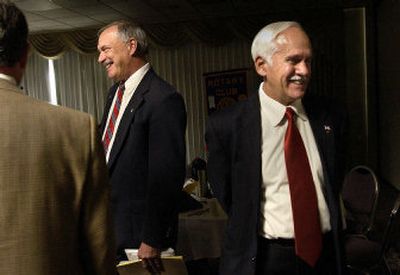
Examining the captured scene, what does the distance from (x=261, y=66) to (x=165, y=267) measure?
2.53 feet

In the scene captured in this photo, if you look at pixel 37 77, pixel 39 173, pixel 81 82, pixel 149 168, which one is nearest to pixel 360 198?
pixel 149 168

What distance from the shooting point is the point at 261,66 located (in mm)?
1355

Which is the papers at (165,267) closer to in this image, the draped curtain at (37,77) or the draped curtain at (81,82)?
the draped curtain at (81,82)

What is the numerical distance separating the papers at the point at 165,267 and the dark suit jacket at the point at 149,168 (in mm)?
64

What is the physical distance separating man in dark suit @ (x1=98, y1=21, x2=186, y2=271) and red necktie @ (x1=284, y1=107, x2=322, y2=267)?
0.43 meters

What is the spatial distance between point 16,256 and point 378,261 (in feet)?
7.17

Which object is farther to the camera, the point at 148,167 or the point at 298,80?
the point at 148,167

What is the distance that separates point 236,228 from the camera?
1.33 meters

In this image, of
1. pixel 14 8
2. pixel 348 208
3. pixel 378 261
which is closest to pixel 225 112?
pixel 14 8

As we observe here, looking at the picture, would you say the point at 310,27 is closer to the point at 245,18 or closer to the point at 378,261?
the point at 245,18

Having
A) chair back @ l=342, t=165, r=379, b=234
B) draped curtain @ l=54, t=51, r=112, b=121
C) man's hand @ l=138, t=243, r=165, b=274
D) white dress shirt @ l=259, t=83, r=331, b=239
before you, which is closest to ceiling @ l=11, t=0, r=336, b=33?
draped curtain @ l=54, t=51, r=112, b=121

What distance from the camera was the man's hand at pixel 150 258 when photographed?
4.99 feet

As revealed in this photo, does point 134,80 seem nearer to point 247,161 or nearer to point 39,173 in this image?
point 247,161

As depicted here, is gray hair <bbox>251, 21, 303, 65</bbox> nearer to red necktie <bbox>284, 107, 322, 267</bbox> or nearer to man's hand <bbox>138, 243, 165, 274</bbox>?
red necktie <bbox>284, 107, 322, 267</bbox>
